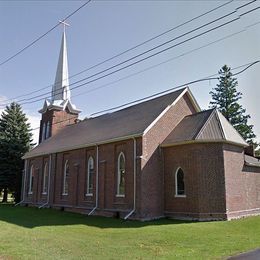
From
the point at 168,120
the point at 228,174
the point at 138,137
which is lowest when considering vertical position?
the point at 228,174

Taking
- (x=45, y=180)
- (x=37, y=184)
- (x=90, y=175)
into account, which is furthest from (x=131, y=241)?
(x=37, y=184)

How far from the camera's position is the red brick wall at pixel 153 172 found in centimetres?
2197

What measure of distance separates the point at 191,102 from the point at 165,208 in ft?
31.3

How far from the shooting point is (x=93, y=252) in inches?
459

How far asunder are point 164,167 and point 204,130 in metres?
3.90

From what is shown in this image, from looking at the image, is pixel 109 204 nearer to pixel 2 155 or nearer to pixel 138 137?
pixel 138 137

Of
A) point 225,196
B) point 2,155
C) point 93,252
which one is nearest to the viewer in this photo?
point 93,252

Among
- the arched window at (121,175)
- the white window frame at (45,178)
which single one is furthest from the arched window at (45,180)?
the arched window at (121,175)

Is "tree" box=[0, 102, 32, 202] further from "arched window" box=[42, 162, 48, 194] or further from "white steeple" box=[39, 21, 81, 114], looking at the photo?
"arched window" box=[42, 162, 48, 194]

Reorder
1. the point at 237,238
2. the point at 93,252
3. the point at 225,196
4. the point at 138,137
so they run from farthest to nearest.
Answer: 1. the point at 138,137
2. the point at 225,196
3. the point at 237,238
4. the point at 93,252

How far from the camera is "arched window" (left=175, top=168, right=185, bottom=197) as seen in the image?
73.5 ft

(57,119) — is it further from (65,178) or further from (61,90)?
(65,178)

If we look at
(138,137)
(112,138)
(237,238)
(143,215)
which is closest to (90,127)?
(112,138)

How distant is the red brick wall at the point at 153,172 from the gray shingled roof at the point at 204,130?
2.39ft
